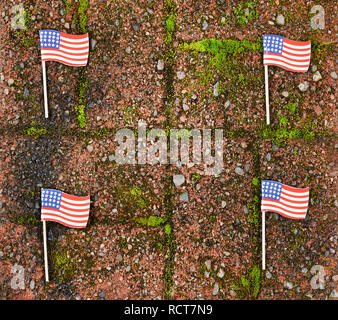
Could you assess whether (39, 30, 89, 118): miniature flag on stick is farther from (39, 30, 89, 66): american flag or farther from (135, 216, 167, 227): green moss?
(135, 216, 167, 227): green moss

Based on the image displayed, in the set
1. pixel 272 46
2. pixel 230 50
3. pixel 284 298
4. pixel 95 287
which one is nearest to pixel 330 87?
pixel 272 46

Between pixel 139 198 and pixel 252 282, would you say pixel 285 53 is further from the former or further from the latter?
pixel 252 282

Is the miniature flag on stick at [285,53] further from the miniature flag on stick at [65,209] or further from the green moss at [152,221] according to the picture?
the miniature flag on stick at [65,209]

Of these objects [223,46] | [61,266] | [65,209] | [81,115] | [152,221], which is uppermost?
[223,46]

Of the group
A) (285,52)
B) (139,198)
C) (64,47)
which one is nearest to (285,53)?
(285,52)

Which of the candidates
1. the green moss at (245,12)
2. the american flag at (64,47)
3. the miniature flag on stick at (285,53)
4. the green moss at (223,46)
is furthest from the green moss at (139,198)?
the green moss at (245,12)

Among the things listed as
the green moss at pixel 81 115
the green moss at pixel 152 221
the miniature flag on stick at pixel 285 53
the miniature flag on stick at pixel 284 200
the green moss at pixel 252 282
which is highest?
the miniature flag on stick at pixel 285 53
